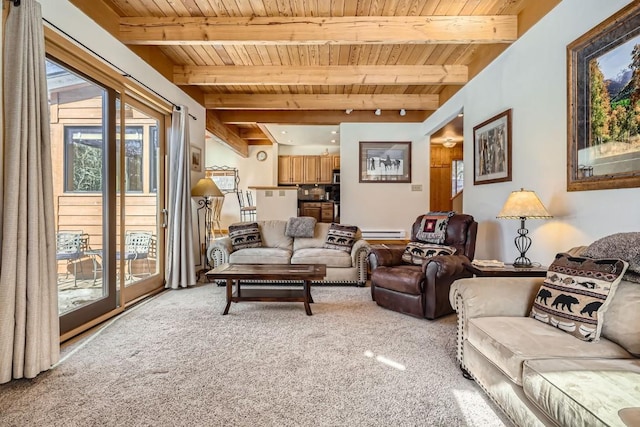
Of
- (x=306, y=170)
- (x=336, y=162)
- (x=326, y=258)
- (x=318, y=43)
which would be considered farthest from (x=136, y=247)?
(x=336, y=162)

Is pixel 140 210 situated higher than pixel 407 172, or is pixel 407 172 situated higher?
pixel 407 172

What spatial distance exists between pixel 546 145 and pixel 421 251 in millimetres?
1549

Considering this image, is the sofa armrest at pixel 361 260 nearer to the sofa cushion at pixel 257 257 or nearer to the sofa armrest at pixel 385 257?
the sofa armrest at pixel 385 257

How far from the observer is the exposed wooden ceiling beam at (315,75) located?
446 cm

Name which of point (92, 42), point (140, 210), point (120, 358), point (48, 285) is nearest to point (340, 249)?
point (140, 210)

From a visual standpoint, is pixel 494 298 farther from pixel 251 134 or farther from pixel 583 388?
pixel 251 134

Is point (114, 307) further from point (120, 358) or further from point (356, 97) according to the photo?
point (356, 97)

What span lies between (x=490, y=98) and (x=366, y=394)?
344 cm

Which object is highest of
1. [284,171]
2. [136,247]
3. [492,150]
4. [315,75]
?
[315,75]

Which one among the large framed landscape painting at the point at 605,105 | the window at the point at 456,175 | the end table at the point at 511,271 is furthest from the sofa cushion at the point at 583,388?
the window at the point at 456,175

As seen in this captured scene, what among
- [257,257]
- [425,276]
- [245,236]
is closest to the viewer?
[425,276]

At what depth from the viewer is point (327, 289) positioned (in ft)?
13.8

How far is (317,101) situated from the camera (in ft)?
19.1

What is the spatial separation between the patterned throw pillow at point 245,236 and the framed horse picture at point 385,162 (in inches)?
108
